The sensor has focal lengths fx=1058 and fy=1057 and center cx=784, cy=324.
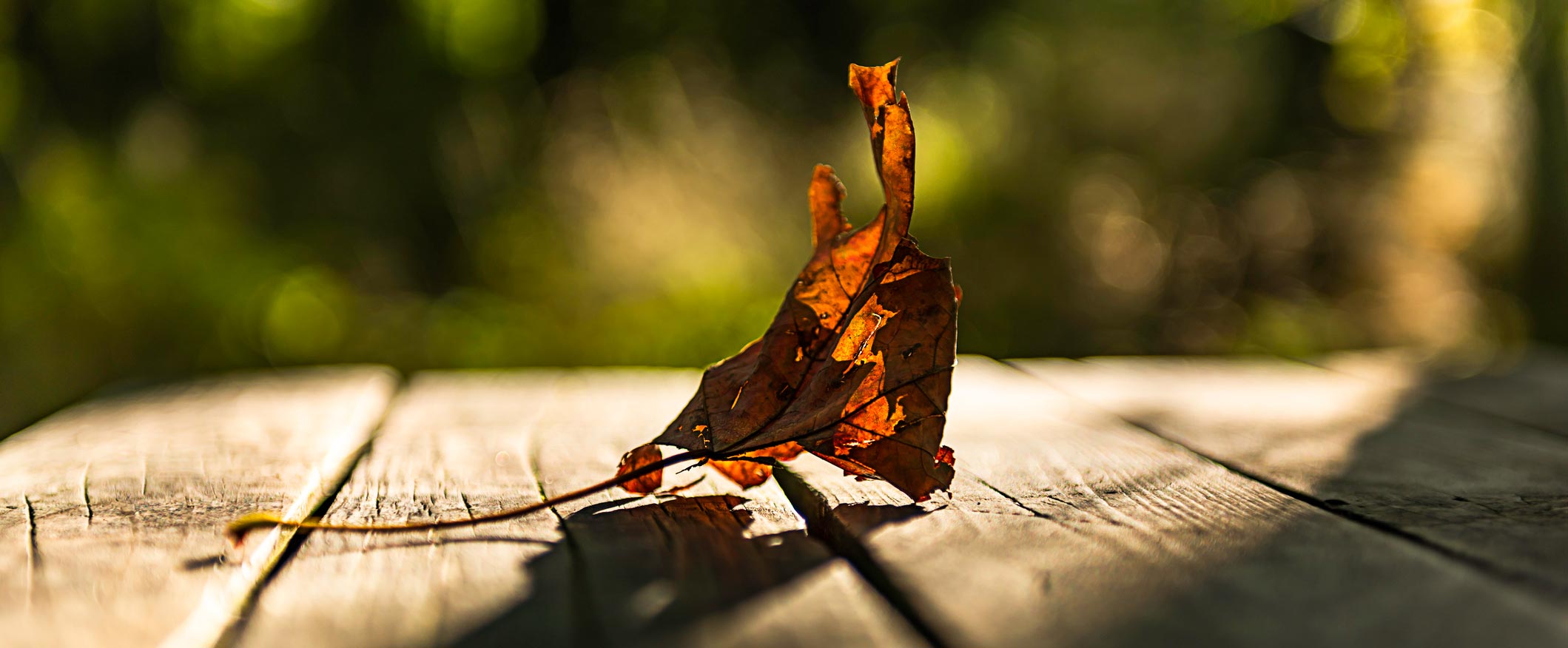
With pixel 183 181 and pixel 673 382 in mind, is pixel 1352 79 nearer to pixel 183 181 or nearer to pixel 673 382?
pixel 673 382

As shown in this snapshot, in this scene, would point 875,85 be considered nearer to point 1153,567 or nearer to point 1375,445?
point 1153,567

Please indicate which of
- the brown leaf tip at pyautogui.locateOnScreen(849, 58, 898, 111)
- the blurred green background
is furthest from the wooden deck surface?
the blurred green background

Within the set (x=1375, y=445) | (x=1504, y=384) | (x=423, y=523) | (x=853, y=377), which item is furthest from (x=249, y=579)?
(x=1504, y=384)

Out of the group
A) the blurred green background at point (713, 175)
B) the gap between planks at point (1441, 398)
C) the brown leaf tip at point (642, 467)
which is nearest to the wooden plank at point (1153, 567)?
the brown leaf tip at point (642, 467)

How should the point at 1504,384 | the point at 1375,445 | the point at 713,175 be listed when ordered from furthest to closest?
1. the point at 713,175
2. the point at 1504,384
3. the point at 1375,445

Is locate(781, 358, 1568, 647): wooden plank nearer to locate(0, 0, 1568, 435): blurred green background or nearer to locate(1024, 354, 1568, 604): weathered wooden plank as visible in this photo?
locate(1024, 354, 1568, 604): weathered wooden plank

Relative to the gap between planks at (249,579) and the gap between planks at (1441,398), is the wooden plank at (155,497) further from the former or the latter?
the gap between planks at (1441,398)

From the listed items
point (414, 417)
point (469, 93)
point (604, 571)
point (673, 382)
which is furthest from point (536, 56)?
point (604, 571)
